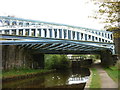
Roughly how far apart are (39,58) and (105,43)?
1248 centimetres

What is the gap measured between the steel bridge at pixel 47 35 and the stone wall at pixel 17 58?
207 cm

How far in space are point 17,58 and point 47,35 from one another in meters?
5.76

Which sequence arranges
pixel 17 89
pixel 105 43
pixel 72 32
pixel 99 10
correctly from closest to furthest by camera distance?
pixel 99 10 < pixel 17 89 < pixel 72 32 < pixel 105 43

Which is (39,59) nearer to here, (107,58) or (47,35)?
(47,35)

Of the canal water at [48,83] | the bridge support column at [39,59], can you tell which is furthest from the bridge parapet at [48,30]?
the bridge support column at [39,59]

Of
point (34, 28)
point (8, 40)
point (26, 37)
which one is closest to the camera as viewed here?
point (8, 40)

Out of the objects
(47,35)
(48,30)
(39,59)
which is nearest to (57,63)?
(39,59)

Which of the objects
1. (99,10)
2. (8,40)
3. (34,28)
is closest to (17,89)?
(8,40)

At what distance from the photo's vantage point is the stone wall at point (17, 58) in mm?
17719

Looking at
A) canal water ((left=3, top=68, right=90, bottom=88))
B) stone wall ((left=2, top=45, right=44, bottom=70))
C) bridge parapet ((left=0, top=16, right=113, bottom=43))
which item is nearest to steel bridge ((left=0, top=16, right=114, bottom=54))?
bridge parapet ((left=0, top=16, right=113, bottom=43))

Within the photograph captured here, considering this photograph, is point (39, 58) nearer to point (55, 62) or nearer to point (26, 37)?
point (55, 62)

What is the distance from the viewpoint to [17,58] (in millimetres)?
20312

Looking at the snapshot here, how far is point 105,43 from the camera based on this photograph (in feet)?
72.3

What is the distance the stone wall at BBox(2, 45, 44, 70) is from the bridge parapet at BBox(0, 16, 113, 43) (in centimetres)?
247
